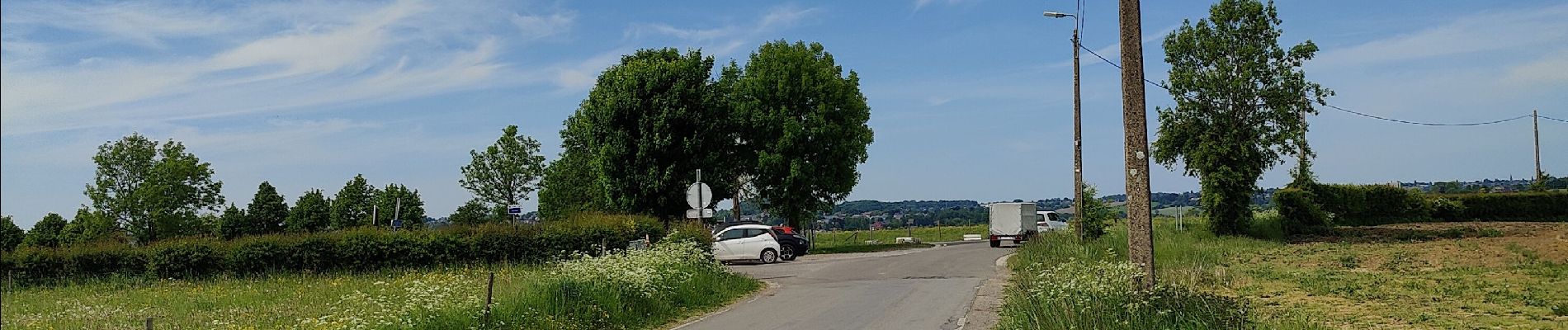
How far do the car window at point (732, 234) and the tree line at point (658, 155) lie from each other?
6.76m

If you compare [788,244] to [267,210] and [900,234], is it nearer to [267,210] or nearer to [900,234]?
[900,234]

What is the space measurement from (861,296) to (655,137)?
78.0ft

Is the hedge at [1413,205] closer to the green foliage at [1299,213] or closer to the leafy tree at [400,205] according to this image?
the green foliage at [1299,213]

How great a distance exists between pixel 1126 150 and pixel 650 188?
31426mm

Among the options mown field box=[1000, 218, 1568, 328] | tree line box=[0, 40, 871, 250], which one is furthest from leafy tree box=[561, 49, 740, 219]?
mown field box=[1000, 218, 1568, 328]

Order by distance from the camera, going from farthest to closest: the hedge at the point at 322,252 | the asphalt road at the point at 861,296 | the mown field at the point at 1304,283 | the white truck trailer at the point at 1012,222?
the white truck trailer at the point at 1012,222 < the hedge at the point at 322,252 < the asphalt road at the point at 861,296 < the mown field at the point at 1304,283

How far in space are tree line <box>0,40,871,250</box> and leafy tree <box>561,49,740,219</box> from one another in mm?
46

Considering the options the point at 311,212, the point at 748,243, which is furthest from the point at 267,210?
the point at 748,243

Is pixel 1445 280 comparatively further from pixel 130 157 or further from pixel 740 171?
pixel 130 157

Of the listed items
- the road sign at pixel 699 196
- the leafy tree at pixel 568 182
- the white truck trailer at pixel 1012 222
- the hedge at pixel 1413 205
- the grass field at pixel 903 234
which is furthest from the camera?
the grass field at pixel 903 234

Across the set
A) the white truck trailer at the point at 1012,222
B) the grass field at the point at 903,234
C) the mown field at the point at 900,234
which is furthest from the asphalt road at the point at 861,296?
the grass field at the point at 903,234

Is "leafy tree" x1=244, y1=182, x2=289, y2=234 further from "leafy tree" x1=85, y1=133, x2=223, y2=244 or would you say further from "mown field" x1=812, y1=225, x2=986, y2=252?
"mown field" x1=812, y1=225, x2=986, y2=252

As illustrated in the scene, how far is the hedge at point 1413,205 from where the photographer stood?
4297 cm

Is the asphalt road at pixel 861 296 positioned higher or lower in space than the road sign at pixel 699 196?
lower
